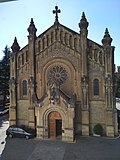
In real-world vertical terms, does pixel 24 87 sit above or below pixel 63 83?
below

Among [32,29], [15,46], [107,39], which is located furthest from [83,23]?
[15,46]

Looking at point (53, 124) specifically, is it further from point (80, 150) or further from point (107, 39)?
point (107, 39)

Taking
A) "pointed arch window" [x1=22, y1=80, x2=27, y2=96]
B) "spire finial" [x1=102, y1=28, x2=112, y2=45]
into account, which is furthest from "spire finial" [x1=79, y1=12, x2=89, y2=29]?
"pointed arch window" [x1=22, y1=80, x2=27, y2=96]

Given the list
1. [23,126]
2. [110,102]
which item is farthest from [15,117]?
[110,102]

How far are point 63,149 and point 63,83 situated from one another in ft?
12.0

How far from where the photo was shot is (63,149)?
9008mm

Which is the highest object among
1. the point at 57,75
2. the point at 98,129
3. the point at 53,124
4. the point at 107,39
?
the point at 107,39

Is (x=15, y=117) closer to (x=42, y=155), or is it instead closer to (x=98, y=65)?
(x=42, y=155)

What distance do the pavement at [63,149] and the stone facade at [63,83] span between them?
0.65 meters

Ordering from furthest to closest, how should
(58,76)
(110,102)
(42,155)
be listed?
(58,76), (110,102), (42,155)

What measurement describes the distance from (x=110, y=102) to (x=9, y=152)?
5.43 meters

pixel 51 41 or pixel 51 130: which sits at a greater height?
pixel 51 41

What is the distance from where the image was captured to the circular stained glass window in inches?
448

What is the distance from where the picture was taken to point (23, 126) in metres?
11.7
